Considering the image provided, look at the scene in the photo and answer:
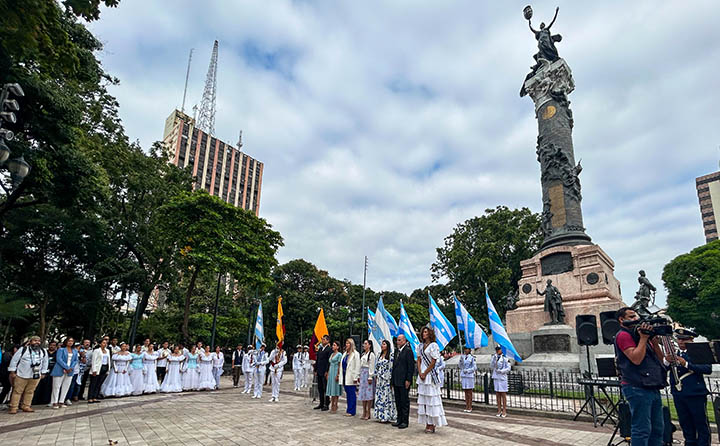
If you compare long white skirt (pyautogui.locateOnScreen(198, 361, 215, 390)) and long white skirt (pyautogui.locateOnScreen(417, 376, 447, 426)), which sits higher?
long white skirt (pyautogui.locateOnScreen(417, 376, 447, 426))

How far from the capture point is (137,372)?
1541cm

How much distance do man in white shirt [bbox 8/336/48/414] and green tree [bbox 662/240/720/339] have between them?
4745 cm

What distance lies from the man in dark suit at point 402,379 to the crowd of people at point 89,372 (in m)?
9.67

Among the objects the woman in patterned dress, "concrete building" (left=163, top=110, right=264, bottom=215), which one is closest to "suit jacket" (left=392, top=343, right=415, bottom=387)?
the woman in patterned dress

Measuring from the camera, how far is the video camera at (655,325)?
4.88 metres

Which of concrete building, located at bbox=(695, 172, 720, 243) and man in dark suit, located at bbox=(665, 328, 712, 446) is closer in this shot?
man in dark suit, located at bbox=(665, 328, 712, 446)

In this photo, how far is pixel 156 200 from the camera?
1088 inches

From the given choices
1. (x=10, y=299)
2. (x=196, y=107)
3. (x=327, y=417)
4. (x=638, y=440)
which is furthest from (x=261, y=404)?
(x=196, y=107)

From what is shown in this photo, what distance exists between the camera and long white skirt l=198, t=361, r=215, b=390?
17.7 metres

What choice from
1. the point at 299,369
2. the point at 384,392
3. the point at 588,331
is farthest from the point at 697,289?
the point at 384,392

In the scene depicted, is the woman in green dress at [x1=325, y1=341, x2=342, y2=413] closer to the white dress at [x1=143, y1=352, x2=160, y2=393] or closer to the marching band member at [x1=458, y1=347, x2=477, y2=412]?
the marching band member at [x1=458, y1=347, x2=477, y2=412]

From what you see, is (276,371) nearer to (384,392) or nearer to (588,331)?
(384,392)

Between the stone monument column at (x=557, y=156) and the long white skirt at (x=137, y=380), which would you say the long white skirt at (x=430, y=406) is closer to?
the long white skirt at (x=137, y=380)

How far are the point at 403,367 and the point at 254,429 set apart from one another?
343 cm
